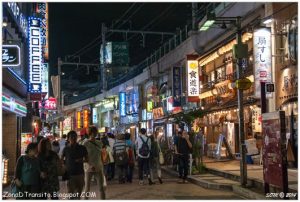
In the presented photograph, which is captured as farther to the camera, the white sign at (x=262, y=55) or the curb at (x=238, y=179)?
the white sign at (x=262, y=55)

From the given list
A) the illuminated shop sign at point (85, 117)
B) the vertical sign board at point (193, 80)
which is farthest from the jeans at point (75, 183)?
the illuminated shop sign at point (85, 117)

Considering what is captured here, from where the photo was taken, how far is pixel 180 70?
97.1 ft

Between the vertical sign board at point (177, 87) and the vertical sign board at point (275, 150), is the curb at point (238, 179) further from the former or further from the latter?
the vertical sign board at point (177, 87)

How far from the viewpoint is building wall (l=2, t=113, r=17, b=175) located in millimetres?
20641

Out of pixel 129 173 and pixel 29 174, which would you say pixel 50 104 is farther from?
pixel 29 174

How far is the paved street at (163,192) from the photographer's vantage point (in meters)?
12.6

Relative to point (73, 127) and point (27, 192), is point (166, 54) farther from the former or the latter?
point (73, 127)

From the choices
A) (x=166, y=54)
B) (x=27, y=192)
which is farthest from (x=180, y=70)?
(x=27, y=192)

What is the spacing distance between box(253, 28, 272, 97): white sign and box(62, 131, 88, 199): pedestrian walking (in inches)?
392

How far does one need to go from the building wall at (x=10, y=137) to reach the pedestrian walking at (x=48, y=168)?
12.2 meters

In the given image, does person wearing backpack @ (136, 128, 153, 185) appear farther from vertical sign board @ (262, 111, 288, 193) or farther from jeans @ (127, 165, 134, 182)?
vertical sign board @ (262, 111, 288, 193)

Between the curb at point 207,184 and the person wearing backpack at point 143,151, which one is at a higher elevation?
the person wearing backpack at point 143,151

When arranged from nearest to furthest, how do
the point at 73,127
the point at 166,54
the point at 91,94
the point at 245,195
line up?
the point at 245,195 → the point at 166,54 → the point at 91,94 → the point at 73,127

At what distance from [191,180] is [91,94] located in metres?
44.4
